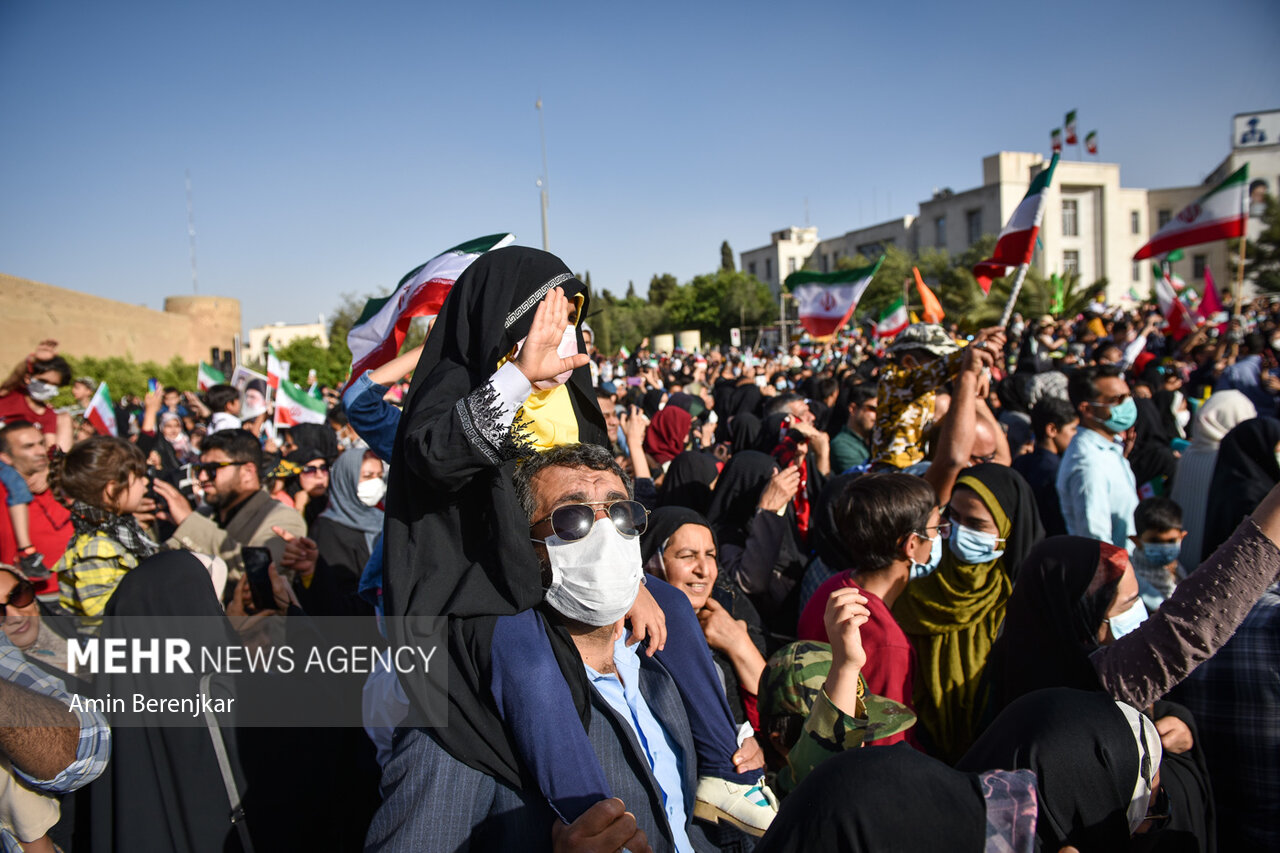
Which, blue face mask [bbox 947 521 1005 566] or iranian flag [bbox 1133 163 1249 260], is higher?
iranian flag [bbox 1133 163 1249 260]

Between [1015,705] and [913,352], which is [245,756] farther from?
[913,352]

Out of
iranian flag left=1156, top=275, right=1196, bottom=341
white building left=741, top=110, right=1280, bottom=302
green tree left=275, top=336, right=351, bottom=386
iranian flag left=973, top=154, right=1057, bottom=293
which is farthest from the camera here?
white building left=741, top=110, right=1280, bottom=302

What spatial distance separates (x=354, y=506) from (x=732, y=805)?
3444mm

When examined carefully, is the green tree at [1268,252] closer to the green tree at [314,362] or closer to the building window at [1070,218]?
the building window at [1070,218]

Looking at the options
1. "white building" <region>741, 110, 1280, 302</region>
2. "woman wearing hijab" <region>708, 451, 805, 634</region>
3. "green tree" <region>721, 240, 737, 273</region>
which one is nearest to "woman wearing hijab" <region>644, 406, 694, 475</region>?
"woman wearing hijab" <region>708, 451, 805, 634</region>

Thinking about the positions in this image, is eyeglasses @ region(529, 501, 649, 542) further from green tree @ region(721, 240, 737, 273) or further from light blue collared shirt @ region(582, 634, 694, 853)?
green tree @ region(721, 240, 737, 273)

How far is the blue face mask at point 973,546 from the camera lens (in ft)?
10.3

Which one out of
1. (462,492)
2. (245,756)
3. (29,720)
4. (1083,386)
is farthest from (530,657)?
(1083,386)

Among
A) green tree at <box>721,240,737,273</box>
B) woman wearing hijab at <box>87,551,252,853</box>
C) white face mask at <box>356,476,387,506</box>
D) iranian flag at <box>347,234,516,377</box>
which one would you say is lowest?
woman wearing hijab at <box>87,551,252,853</box>

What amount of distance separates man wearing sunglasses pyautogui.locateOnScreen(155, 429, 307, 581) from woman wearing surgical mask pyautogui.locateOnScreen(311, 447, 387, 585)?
0.51 ft

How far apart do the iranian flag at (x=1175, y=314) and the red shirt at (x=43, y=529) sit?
1521 centimetres

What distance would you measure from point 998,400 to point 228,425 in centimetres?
877

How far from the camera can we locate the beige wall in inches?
1204

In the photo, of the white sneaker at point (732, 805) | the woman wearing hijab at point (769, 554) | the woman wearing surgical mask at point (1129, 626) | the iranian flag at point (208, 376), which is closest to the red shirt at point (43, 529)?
the woman wearing hijab at point (769, 554)
